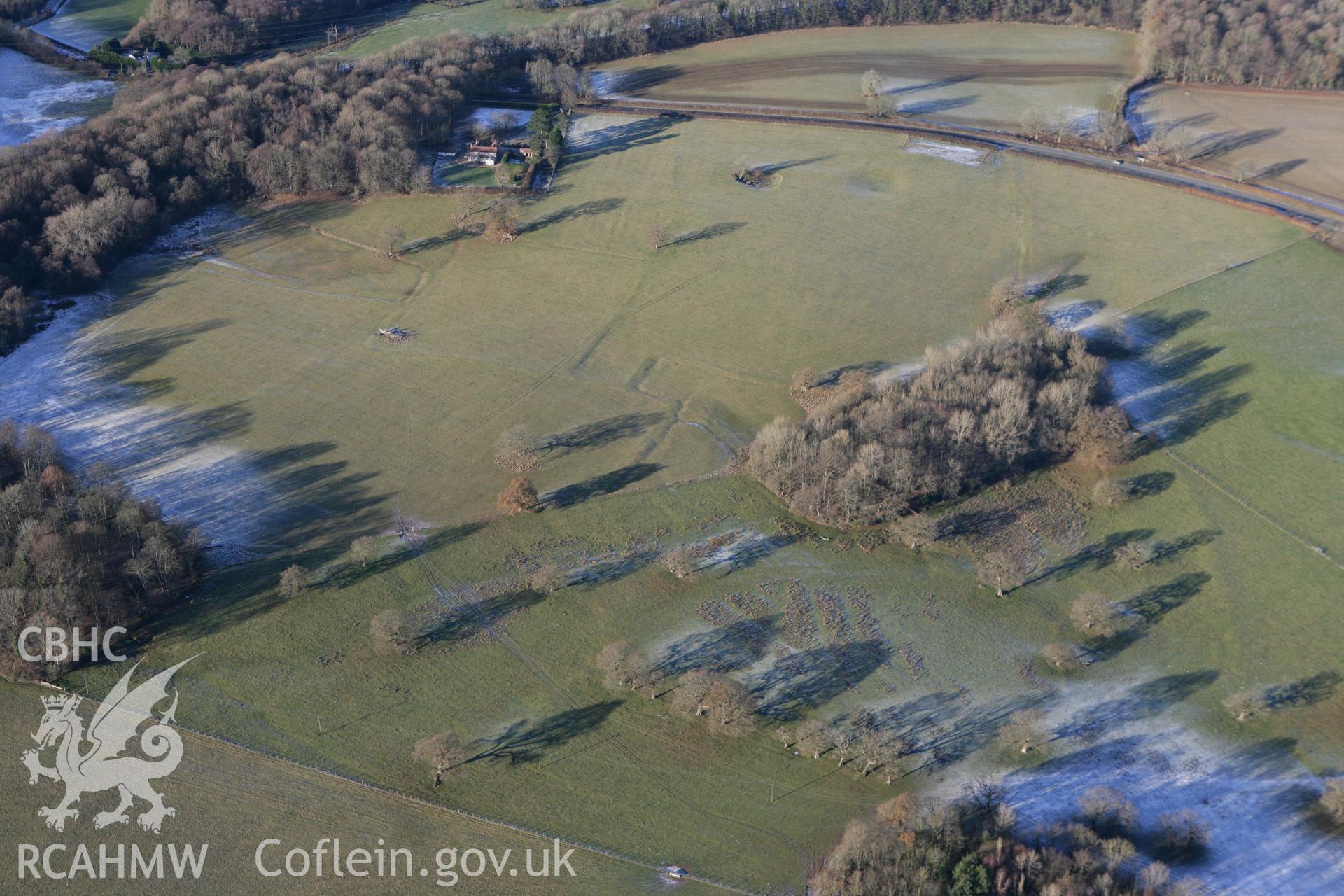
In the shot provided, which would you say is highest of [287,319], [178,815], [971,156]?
[971,156]

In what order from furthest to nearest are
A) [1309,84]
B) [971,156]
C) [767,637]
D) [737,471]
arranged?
1. [1309,84]
2. [971,156]
3. [737,471]
4. [767,637]

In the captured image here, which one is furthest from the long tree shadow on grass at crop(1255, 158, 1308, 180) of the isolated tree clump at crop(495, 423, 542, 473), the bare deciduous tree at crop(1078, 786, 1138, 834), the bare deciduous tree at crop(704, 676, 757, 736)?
the bare deciduous tree at crop(704, 676, 757, 736)

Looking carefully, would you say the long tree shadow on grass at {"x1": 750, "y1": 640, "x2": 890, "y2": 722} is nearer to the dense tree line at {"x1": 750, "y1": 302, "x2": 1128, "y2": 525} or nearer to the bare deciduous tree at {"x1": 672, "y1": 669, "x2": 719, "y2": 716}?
the bare deciduous tree at {"x1": 672, "y1": 669, "x2": 719, "y2": 716}

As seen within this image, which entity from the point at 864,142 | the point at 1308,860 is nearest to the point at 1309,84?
the point at 864,142

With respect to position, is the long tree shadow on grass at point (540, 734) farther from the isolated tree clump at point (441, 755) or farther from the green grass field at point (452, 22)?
the green grass field at point (452, 22)

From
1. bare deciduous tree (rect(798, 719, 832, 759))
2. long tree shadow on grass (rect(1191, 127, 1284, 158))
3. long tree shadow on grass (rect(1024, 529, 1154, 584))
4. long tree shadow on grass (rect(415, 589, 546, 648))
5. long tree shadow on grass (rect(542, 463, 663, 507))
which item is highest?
long tree shadow on grass (rect(1191, 127, 1284, 158))

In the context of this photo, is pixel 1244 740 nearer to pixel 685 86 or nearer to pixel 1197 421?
pixel 1197 421

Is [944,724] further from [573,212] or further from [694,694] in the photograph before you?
[573,212]
